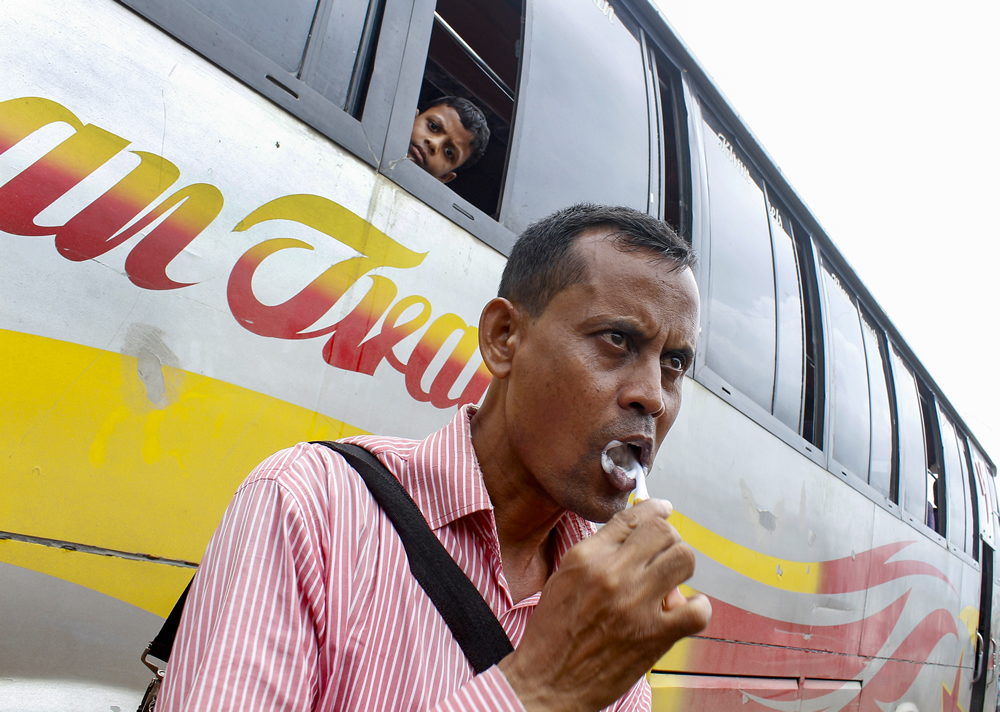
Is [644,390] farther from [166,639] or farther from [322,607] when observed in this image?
[166,639]

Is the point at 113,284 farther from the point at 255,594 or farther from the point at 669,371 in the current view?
the point at 669,371

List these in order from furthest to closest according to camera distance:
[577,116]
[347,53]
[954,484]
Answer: [954,484] → [577,116] → [347,53]

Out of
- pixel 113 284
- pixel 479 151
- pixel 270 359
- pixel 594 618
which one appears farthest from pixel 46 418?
pixel 479 151

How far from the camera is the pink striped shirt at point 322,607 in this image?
0.72 metres

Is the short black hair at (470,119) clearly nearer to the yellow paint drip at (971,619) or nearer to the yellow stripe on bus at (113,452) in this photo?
the yellow stripe on bus at (113,452)

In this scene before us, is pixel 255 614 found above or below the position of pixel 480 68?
below

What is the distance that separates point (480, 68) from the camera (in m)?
2.77

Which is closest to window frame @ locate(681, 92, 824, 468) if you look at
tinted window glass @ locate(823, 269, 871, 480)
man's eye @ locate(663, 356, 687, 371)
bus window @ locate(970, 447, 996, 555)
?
tinted window glass @ locate(823, 269, 871, 480)

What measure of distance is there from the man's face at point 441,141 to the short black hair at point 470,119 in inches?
0.7

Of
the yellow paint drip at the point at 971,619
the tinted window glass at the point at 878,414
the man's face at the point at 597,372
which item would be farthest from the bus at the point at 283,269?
the yellow paint drip at the point at 971,619

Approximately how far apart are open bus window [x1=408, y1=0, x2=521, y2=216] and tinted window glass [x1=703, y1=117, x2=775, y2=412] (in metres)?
0.94

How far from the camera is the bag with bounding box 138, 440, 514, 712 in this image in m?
0.92

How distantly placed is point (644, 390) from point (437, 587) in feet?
1.52

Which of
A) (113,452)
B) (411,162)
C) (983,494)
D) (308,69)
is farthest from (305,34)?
(983,494)
